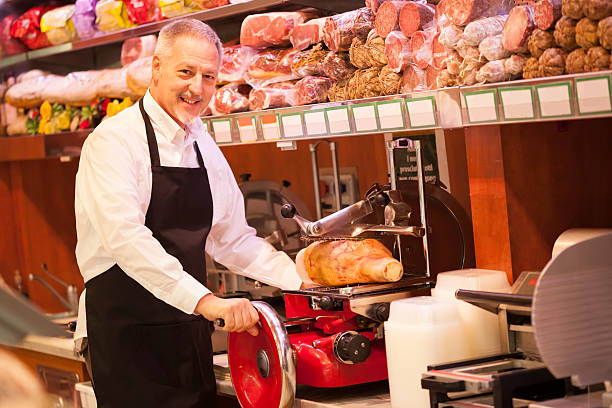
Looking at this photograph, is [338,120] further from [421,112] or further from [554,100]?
[554,100]

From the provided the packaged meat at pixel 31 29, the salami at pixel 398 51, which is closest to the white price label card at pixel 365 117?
the salami at pixel 398 51

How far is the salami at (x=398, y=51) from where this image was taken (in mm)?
2297

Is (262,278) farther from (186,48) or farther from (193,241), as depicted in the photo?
(186,48)

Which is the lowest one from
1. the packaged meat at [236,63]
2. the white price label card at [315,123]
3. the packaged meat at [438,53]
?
the white price label card at [315,123]

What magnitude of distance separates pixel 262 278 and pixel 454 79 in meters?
0.96

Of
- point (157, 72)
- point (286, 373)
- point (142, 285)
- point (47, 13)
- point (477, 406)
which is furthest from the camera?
point (47, 13)

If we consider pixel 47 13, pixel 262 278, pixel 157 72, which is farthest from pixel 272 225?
pixel 47 13

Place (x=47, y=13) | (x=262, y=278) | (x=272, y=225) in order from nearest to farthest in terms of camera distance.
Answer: (x=262, y=278)
(x=272, y=225)
(x=47, y=13)

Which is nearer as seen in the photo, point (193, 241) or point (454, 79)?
point (454, 79)

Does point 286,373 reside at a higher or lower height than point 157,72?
lower

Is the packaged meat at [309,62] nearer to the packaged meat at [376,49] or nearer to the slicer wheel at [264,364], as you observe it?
the packaged meat at [376,49]

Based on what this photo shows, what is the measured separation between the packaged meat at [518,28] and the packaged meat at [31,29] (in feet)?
9.52

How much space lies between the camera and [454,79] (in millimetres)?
2121

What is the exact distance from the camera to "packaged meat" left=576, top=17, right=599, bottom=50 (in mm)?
1739
